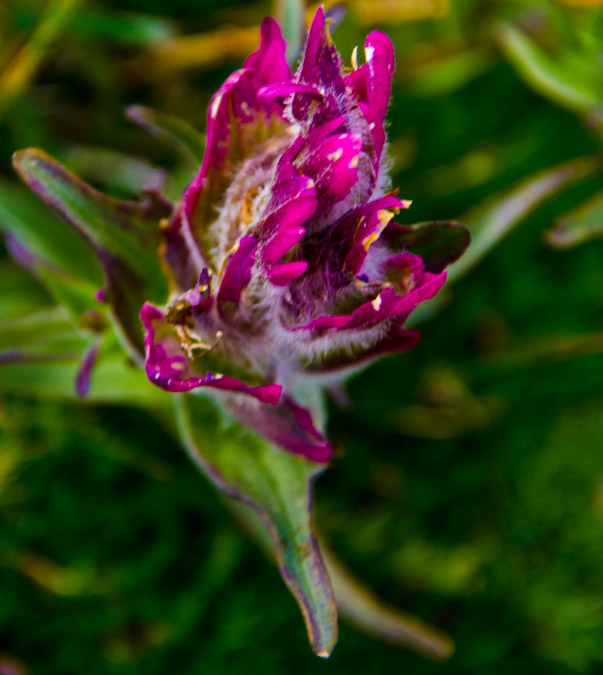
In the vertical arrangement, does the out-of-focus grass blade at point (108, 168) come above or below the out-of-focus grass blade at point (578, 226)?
above

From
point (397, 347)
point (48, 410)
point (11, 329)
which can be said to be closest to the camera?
point (397, 347)

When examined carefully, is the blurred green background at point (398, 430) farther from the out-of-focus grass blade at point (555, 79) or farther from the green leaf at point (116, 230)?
the green leaf at point (116, 230)

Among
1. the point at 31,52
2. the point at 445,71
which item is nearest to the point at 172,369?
the point at 31,52

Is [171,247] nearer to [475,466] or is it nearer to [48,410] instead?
[48,410]

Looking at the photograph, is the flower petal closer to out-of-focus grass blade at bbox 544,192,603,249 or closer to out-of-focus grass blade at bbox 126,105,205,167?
out-of-focus grass blade at bbox 126,105,205,167

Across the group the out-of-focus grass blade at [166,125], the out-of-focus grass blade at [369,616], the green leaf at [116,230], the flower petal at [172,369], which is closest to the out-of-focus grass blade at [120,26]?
the out-of-focus grass blade at [166,125]

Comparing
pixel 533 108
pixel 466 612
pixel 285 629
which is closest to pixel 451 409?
pixel 466 612
